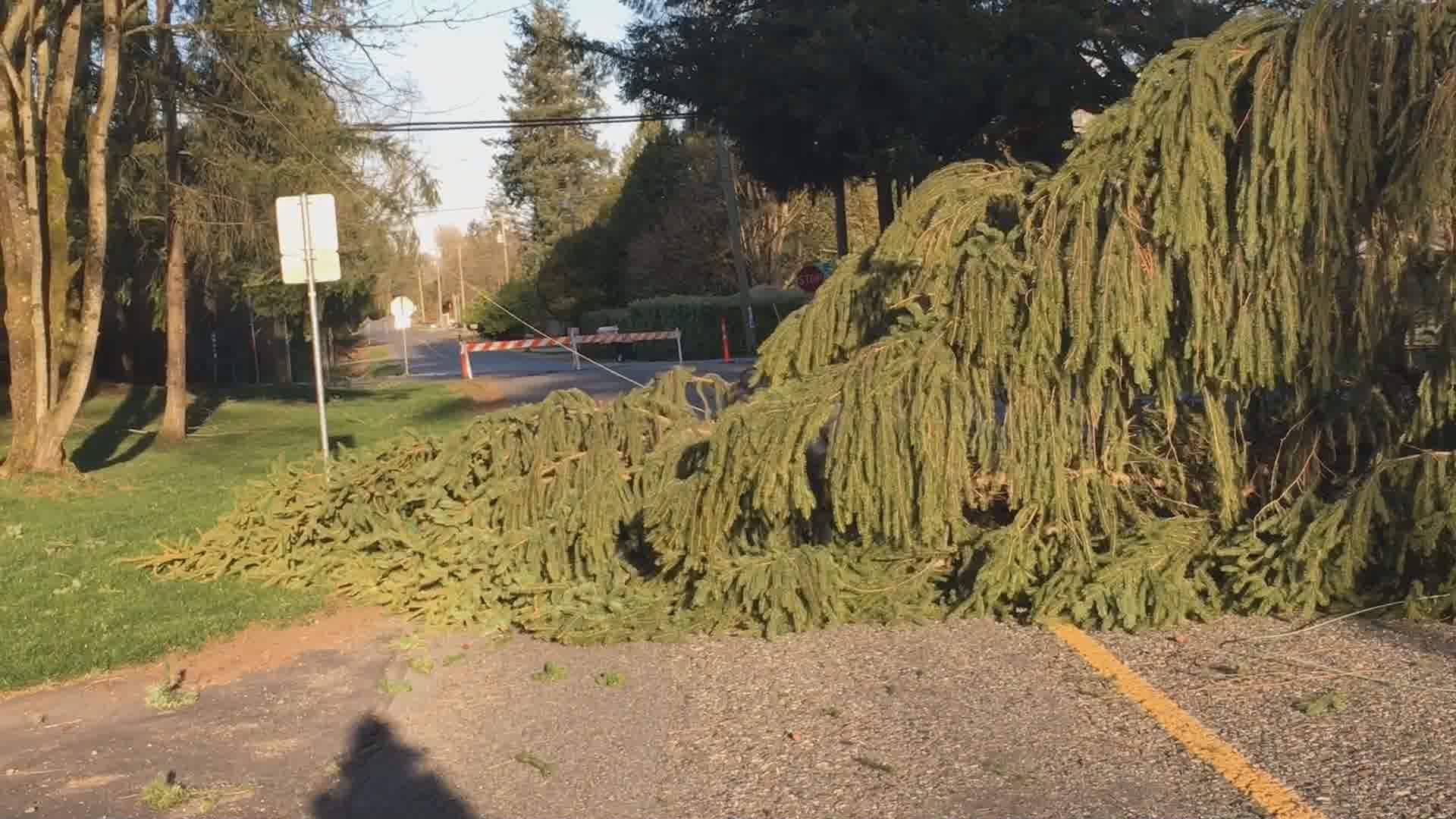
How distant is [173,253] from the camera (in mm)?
20344

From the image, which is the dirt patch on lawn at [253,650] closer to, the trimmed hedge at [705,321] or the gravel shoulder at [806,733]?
the gravel shoulder at [806,733]

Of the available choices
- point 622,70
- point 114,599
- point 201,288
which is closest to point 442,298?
point 201,288

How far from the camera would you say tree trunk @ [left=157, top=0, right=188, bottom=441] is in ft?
61.7

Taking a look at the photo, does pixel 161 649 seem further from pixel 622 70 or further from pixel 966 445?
pixel 622 70

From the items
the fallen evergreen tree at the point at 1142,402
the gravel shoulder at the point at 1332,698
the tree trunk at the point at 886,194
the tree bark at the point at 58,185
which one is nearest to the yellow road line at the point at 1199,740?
the gravel shoulder at the point at 1332,698

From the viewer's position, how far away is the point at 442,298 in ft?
456

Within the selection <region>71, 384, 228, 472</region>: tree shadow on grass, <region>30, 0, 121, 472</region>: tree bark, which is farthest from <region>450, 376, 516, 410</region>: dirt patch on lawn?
<region>30, 0, 121, 472</region>: tree bark

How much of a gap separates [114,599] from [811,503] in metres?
5.12

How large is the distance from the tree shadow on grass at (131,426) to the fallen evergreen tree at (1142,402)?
1302cm

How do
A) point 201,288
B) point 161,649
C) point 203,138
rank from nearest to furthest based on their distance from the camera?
point 161,649 → point 203,138 → point 201,288

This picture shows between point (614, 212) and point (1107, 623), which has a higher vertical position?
point (614, 212)

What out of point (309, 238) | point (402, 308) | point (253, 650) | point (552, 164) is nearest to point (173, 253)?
point (309, 238)

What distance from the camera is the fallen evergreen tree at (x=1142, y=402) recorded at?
6449 millimetres

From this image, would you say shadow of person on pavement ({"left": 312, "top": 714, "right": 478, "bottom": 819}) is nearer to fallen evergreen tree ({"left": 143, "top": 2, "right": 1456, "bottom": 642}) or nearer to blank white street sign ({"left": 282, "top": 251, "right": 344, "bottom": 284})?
fallen evergreen tree ({"left": 143, "top": 2, "right": 1456, "bottom": 642})
